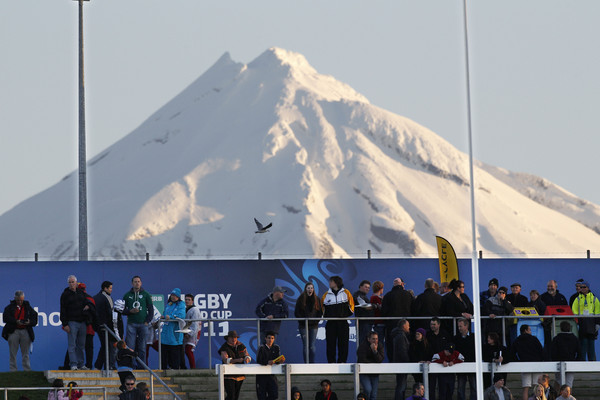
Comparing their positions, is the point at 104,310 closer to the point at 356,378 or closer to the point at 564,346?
the point at 356,378

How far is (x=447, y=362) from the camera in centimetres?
2419

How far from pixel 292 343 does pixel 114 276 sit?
4.02 meters

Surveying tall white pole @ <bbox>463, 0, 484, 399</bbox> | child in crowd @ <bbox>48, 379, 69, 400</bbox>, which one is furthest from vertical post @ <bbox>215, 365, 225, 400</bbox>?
tall white pole @ <bbox>463, 0, 484, 399</bbox>

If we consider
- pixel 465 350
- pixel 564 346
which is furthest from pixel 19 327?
pixel 564 346

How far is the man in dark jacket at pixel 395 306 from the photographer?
25.6 metres

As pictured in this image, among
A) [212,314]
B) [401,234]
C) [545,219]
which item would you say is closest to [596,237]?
[545,219]

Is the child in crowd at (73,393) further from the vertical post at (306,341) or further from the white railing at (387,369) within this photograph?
the vertical post at (306,341)

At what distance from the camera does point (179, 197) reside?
196 meters

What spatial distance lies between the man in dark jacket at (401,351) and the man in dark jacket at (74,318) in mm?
5709

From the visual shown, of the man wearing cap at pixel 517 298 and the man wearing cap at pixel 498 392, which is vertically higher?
the man wearing cap at pixel 517 298

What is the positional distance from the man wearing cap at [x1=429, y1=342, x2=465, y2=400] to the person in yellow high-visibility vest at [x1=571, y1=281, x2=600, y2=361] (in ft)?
9.89

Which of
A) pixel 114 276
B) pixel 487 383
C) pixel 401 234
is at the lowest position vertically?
pixel 487 383

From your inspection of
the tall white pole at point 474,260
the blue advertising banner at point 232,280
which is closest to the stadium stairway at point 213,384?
the blue advertising banner at point 232,280

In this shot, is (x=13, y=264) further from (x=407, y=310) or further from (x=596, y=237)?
(x=596, y=237)
